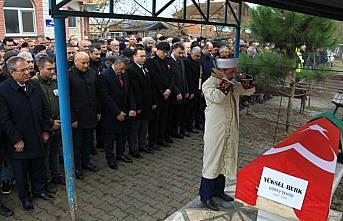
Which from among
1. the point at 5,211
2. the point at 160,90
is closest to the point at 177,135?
the point at 160,90

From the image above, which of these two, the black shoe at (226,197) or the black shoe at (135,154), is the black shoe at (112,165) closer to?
the black shoe at (135,154)

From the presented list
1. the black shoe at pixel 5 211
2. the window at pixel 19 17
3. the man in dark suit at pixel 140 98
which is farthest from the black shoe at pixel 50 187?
the window at pixel 19 17

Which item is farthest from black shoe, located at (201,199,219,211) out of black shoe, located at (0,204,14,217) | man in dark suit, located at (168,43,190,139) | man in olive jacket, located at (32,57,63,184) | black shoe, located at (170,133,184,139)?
black shoe, located at (170,133,184,139)

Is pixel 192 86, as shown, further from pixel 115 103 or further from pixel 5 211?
pixel 5 211

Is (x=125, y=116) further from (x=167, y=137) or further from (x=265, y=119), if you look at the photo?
(x=265, y=119)

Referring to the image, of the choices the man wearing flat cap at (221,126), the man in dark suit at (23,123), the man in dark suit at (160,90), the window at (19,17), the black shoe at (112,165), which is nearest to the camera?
the man wearing flat cap at (221,126)

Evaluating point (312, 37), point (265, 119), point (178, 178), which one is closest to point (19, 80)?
point (178, 178)

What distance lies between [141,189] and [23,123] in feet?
5.49

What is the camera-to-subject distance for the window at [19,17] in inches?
618

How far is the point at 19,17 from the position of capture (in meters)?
15.9

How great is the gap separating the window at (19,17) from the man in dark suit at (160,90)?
12883 millimetres

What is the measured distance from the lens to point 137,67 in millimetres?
5074

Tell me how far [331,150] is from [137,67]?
310cm

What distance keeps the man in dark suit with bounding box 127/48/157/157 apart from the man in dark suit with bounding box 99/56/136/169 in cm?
14
